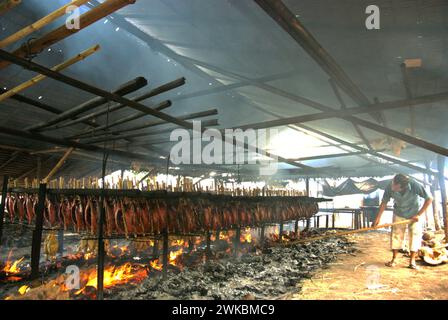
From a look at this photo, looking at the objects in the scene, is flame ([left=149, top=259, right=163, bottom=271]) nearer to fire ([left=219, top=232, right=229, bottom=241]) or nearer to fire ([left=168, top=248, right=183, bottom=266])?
fire ([left=168, top=248, right=183, bottom=266])

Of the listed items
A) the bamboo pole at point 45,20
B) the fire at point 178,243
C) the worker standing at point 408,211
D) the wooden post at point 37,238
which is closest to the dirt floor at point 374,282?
the worker standing at point 408,211

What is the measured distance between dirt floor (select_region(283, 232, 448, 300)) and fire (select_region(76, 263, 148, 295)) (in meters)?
3.49

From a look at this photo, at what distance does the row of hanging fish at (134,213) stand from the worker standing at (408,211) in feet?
12.8

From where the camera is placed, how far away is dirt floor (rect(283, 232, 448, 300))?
475 cm

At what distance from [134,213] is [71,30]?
3489 mm

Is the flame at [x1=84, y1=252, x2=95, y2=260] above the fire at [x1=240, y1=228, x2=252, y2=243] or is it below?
above

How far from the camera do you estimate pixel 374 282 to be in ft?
18.0

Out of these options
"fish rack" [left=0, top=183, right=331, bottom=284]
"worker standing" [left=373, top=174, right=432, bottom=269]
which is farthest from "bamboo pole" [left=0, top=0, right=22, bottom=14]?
"worker standing" [left=373, top=174, right=432, bottom=269]

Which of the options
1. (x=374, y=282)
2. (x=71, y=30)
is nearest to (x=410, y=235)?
(x=374, y=282)

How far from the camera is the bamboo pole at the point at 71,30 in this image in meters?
2.24

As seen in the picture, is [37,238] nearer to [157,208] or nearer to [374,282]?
[157,208]
